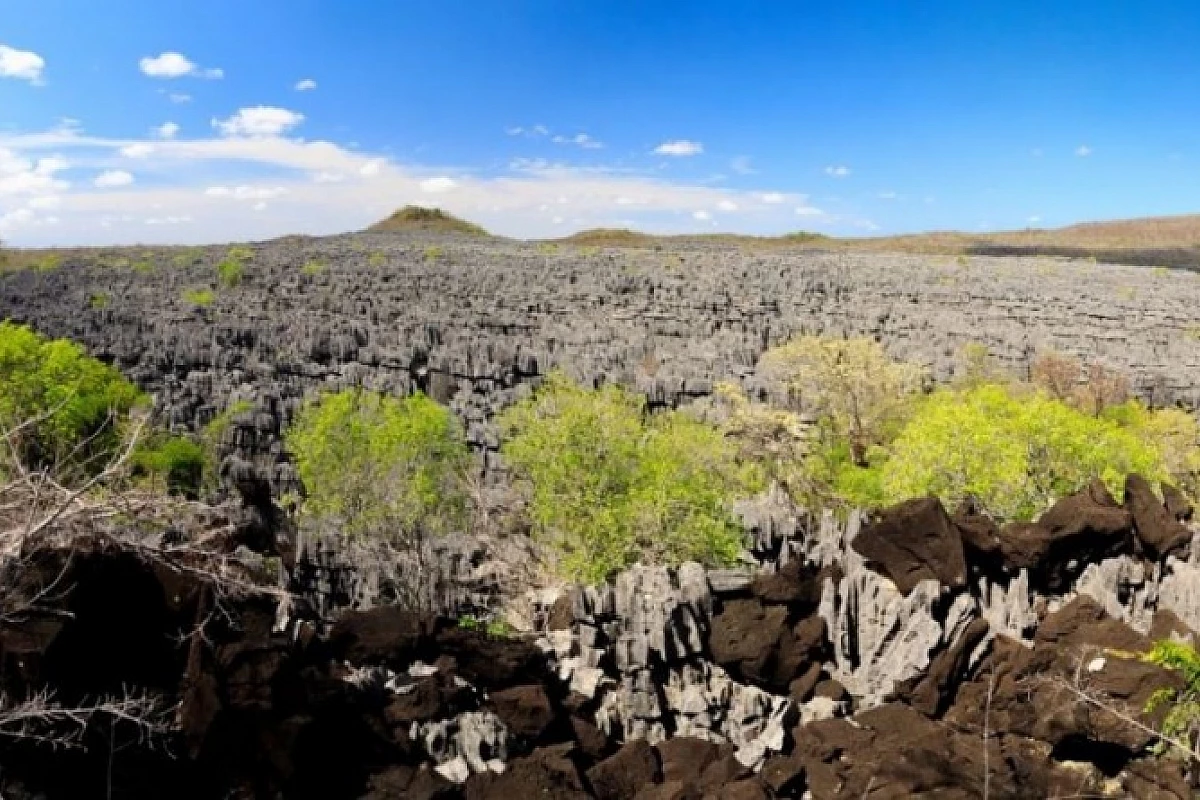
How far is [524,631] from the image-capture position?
580 inches

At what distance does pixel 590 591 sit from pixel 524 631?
2.34 metres

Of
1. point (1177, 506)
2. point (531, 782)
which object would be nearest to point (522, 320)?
point (1177, 506)

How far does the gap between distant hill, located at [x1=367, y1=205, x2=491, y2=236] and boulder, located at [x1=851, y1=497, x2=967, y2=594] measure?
9857cm

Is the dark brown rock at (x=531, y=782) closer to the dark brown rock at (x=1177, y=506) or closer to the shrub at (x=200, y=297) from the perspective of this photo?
the dark brown rock at (x=1177, y=506)

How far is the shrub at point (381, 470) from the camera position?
1991 cm

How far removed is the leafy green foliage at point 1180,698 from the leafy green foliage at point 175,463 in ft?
61.2

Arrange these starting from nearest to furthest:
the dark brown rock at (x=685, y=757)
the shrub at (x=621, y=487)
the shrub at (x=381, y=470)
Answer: the dark brown rock at (x=685, y=757)
the shrub at (x=621, y=487)
the shrub at (x=381, y=470)

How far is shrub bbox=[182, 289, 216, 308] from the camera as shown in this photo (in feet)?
155

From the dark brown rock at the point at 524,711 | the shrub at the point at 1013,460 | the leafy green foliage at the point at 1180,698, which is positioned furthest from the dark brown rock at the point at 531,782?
the shrub at the point at 1013,460

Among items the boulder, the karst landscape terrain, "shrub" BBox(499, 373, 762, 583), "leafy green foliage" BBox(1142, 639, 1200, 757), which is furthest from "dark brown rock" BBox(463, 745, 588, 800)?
"shrub" BBox(499, 373, 762, 583)

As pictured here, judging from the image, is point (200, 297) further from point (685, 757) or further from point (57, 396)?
point (685, 757)

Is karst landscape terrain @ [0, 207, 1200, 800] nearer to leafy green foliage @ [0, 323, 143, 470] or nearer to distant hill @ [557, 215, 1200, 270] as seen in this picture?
leafy green foliage @ [0, 323, 143, 470]

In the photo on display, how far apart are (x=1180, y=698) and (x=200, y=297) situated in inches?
1852

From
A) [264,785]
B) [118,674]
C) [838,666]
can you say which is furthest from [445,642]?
[838,666]
